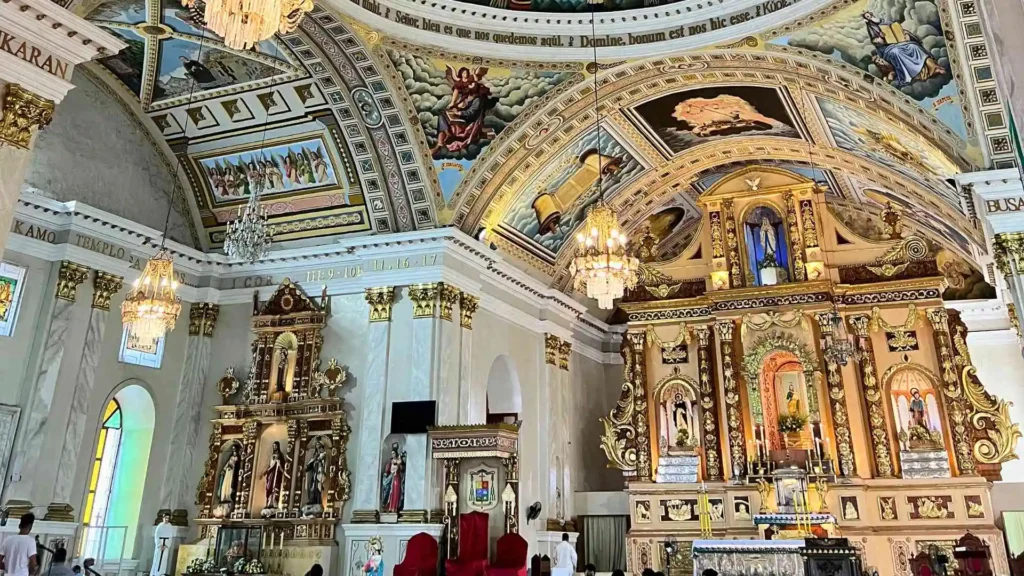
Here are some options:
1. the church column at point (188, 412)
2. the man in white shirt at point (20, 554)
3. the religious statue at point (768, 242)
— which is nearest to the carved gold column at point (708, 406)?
the religious statue at point (768, 242)

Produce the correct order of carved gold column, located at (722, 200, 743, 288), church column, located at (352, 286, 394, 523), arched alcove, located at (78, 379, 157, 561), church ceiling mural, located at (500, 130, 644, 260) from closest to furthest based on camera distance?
church column, located at (352, 286, 394, 523) < arched alcove, located at (78, 379, 157, 561) < church ceiling mural, located at (500, 130, 644, 260) < carved gold column, located at (722, 200, 743, 288)

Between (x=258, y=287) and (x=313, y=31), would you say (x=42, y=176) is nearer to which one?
(x=258, y=287)

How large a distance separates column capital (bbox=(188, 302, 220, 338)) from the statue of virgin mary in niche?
1207cm

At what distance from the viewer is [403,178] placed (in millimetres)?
14008

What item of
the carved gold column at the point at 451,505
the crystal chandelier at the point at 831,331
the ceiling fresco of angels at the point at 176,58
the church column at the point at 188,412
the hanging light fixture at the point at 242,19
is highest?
the ceiling fresco of angels at the point at 176,58

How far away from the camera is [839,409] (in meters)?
16.4

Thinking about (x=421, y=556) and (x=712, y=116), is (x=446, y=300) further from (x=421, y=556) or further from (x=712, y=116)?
(x=712, y=116)

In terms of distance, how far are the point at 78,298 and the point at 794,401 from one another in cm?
1439

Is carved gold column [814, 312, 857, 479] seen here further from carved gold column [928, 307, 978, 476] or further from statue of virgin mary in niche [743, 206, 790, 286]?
carved gold column [928, 307, 978, 476]

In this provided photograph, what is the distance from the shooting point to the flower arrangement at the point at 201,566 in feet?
40.6

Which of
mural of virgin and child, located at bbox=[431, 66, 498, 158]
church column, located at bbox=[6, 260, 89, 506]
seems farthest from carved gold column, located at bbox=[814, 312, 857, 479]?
church column, located at bbox=[6, 260, 89, 506]

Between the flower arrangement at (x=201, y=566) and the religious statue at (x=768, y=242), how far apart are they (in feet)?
43.3

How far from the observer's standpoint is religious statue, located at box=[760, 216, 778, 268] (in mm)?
18000

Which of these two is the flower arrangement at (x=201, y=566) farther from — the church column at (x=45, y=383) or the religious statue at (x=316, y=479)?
the church column at (x=45, y=383)
